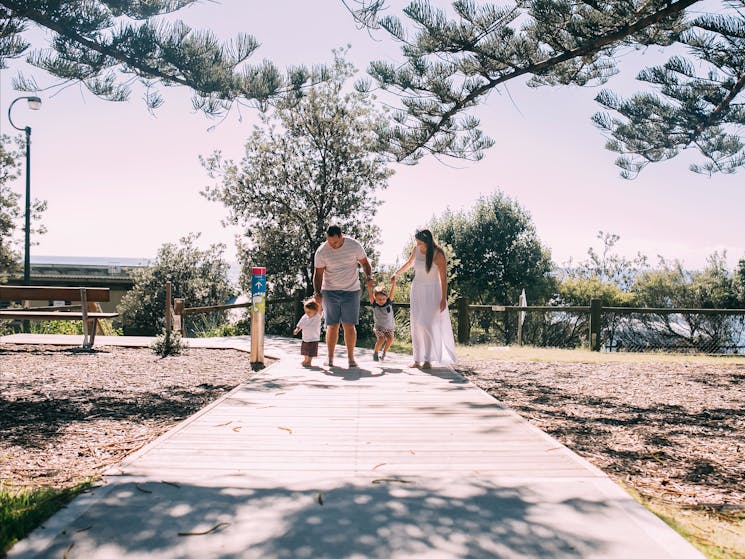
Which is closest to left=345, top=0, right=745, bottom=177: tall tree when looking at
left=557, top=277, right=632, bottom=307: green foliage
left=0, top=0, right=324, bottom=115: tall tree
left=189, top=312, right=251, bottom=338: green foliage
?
left=0, top=0, right=324, bottom=115: tall tree

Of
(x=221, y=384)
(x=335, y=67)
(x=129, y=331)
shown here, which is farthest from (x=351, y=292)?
(x=129, y=331)

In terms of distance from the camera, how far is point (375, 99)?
687 inches

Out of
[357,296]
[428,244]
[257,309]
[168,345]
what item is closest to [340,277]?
[357,296]

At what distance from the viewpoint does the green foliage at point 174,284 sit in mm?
20672

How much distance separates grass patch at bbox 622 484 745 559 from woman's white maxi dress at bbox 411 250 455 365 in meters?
4.43

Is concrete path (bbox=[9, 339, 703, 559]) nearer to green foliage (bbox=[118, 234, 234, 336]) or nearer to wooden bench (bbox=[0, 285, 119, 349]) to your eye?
wooden bench (bbox=[0, 285, 119, 349])

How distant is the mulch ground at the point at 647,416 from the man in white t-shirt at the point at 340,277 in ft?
6.52

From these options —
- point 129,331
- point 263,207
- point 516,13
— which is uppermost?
point 516,13

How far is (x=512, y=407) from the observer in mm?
6391

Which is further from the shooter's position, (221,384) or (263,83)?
(263,83)

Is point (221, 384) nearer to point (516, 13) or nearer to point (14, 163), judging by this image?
point (516, 13)

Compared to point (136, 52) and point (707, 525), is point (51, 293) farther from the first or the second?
point (707, 525)

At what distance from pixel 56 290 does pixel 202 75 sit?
474cm

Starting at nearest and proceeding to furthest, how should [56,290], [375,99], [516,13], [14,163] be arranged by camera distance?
[516,13]
[56,290]
[375,99]
[14,163]
